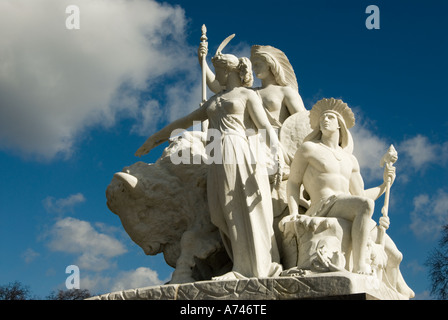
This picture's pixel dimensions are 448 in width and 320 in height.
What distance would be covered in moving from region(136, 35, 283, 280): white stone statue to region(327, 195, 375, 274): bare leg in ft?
2.76

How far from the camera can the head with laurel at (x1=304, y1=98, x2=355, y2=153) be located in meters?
8.05

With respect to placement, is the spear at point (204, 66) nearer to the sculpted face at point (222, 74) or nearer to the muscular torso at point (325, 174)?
the sculpted face at point (222, 74)

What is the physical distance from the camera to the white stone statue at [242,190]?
7.20m

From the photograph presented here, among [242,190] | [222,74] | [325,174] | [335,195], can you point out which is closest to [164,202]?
[242,190]

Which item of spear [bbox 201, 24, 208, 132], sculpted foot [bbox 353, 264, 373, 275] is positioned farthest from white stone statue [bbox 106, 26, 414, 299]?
spear [bbox 201, 24, 208, 132]

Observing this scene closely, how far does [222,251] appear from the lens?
8.18 metres

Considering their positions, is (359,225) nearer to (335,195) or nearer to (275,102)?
(335,195)

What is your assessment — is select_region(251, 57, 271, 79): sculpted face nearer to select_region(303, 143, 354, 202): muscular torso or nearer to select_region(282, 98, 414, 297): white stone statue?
select_region(282, 98, 414, 297): white stone statue

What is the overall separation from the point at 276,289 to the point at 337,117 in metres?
2.57

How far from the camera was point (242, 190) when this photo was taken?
7.37 meters

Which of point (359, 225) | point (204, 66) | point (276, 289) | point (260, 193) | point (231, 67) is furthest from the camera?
point (204, 66)

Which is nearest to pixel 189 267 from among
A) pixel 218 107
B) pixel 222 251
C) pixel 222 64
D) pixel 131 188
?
pixel 222 251
